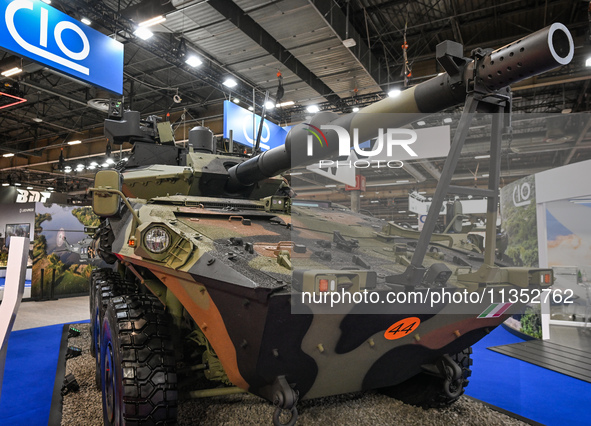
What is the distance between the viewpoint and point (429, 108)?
2535 millimetres

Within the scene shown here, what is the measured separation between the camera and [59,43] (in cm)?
632

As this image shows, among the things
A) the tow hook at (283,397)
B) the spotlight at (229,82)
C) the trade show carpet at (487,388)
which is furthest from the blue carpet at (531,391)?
the spotlight at (229,82)

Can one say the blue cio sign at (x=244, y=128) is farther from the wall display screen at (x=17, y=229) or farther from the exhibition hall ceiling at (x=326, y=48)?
the wall display screen at (x=17, y=229)

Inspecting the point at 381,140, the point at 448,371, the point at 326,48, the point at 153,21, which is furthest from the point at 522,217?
the point at 153,21

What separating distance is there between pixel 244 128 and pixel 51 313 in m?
5.92

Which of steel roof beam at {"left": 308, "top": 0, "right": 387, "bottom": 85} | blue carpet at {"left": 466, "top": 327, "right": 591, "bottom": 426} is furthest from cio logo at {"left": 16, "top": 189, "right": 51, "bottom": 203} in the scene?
blue carpet at {"left": 466, "top": 327, "right": 591, "bottom": 426}

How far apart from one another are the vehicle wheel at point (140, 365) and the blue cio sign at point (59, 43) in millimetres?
4322

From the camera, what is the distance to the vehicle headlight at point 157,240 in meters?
2.88

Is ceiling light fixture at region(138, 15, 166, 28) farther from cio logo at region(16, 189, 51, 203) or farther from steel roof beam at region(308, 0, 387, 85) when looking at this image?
cio logo at region(16, 189, 51, 203)

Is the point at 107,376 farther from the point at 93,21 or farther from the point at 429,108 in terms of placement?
the point at 93,21

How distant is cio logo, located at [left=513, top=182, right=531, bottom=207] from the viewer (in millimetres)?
5628

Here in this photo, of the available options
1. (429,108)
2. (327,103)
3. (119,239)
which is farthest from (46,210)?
(429,108)

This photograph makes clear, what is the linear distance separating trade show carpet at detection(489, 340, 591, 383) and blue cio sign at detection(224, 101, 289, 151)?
6.63m

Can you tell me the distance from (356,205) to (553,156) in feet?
7.91
